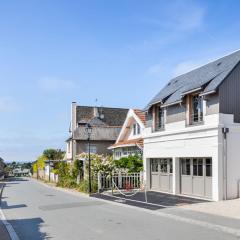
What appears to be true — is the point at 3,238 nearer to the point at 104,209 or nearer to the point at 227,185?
the point at 104,209

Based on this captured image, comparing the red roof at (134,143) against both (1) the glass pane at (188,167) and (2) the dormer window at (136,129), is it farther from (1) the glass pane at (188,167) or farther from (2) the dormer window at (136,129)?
(1) the glass pane at (188,167)

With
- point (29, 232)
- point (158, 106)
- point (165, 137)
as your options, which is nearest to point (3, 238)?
point (29, 232)

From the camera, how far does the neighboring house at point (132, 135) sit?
35.5m

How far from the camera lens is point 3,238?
38.7ft

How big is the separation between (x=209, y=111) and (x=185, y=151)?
287cm

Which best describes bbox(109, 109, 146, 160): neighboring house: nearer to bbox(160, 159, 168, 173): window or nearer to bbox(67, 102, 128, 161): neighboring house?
bbox(67, 102, 128, 161): neighboring house

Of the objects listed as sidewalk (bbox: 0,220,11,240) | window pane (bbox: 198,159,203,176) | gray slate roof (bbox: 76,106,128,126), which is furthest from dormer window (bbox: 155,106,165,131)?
gray slate roof (bbox: 76,106,128,126)

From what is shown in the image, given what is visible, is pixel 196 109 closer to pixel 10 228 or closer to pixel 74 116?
pixel 10 228

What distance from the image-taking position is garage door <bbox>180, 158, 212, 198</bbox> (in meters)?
20.6

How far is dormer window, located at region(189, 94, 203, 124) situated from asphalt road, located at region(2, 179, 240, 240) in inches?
241

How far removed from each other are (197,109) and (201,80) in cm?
161

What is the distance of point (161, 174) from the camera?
84.4ft

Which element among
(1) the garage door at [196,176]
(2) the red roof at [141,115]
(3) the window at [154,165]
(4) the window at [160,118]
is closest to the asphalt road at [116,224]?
(1) the garage door at [196,176]

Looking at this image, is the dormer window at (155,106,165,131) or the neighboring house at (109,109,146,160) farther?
the neighboring house at (109,109,146,160)
